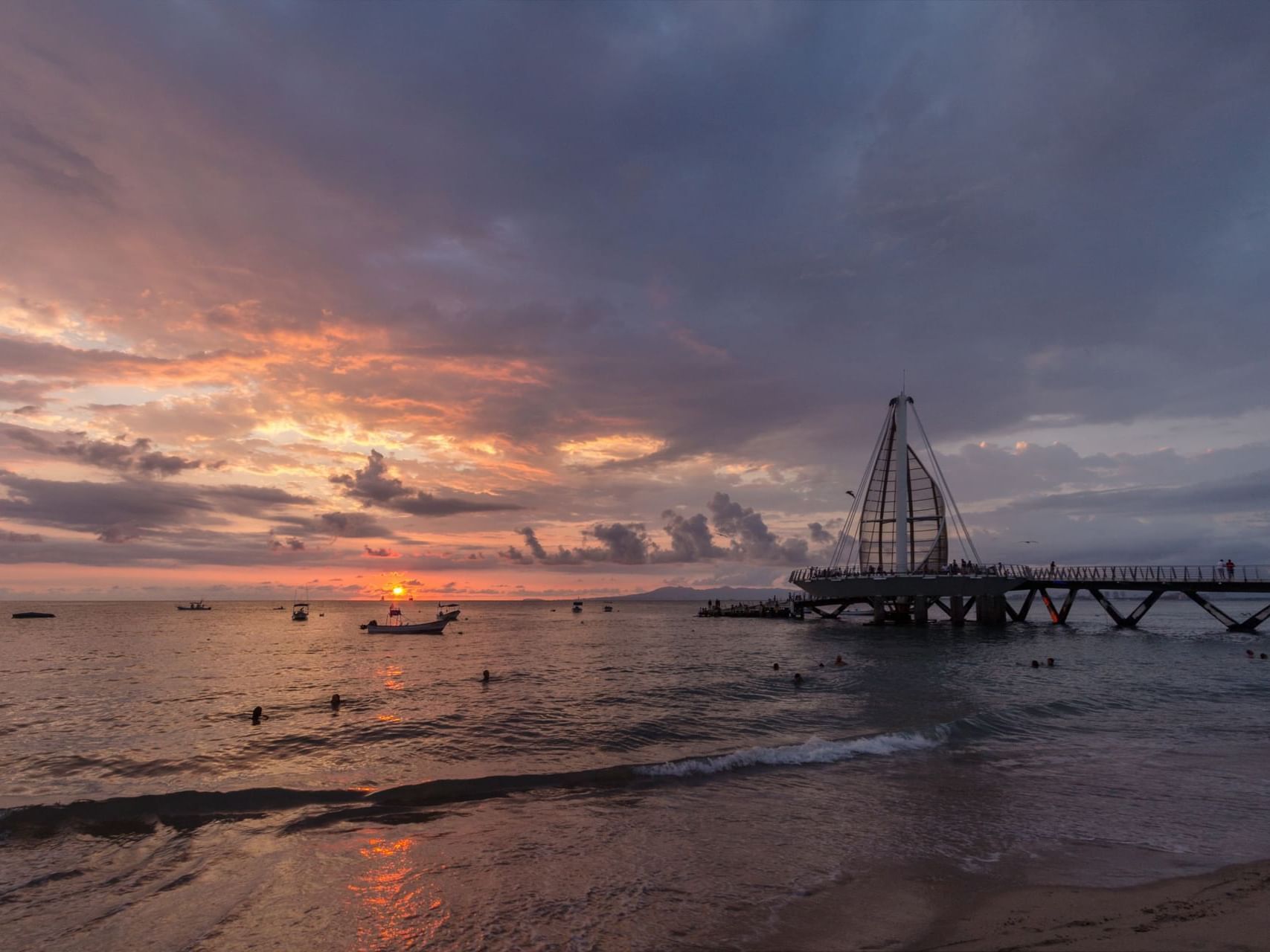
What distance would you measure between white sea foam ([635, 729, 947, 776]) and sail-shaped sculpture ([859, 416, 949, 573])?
67.5 meters

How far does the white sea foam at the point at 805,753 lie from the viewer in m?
19.9

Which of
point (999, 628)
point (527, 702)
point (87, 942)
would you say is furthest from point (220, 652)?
point (999, 628)

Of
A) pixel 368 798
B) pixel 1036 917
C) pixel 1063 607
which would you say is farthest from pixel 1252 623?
→ pixel 368 798

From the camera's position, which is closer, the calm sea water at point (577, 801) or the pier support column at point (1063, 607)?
the calm sea water at point (577, 801)

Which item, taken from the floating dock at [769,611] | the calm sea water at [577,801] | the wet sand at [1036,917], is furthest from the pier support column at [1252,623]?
the wet sand at [1036,917]

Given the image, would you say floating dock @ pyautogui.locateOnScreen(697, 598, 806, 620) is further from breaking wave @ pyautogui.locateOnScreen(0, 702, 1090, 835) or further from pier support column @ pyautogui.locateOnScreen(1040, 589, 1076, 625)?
breaking wave @ pyautogui.locateOnScreen(0, 702, 1090, 835)

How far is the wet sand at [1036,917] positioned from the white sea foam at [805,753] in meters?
8.83

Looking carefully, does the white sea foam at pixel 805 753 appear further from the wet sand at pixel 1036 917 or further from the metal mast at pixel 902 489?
the metal mast at pixel 902 489

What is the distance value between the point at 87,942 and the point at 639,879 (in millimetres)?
8499

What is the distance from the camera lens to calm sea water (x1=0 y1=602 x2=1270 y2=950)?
1093 cm

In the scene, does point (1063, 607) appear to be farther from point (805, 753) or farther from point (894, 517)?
point (805, 753)

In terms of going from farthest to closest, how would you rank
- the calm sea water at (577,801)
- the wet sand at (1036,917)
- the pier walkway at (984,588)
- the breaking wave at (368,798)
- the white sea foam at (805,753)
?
the pier walkway at (984,588), the white sea foam at (805,753), the breaking wave at (368,798), the calm sea water at (577,801), the wet sand at (1036,917)

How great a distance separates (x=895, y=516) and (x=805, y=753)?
74646 mm

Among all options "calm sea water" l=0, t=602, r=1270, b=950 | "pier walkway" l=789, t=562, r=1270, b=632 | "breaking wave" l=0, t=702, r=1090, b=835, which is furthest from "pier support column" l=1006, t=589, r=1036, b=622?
"breaking wave" l=0, t=702, r=1090, b=835
